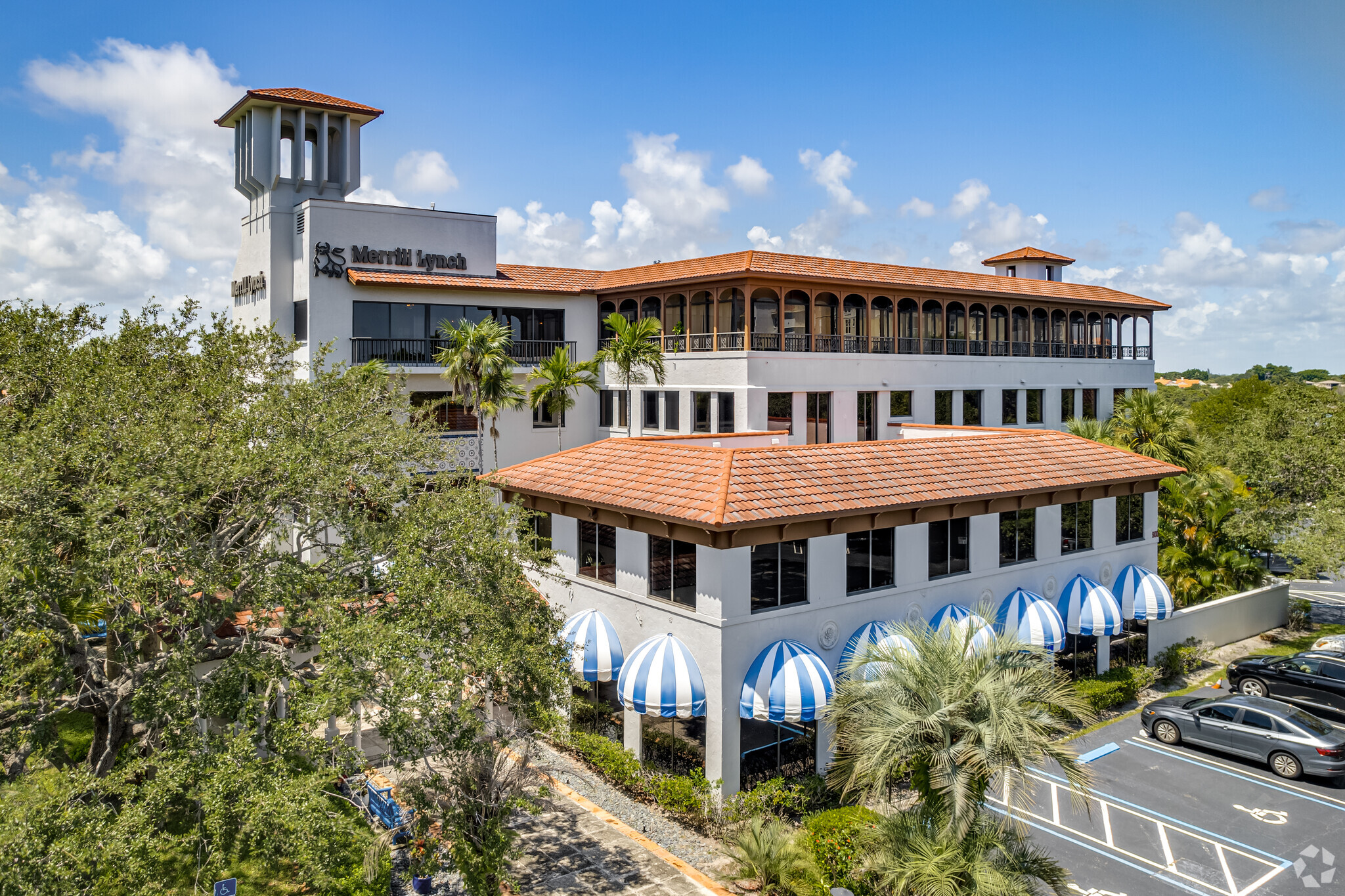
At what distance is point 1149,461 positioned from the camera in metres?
30.0

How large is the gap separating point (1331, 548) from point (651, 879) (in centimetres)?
2938

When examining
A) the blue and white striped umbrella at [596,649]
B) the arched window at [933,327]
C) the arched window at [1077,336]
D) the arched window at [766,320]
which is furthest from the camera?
the arched window at [1077,336]

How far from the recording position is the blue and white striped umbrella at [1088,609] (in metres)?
25.9

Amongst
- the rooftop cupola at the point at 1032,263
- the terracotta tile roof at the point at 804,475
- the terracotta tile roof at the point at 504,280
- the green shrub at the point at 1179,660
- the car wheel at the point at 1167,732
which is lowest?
the car wheel at the point at 1167,732

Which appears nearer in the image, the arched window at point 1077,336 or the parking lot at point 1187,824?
the parking lot at point 1187,824

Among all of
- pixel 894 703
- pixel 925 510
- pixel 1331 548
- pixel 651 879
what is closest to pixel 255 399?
pixel 651 879

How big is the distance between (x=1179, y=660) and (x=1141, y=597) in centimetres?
348

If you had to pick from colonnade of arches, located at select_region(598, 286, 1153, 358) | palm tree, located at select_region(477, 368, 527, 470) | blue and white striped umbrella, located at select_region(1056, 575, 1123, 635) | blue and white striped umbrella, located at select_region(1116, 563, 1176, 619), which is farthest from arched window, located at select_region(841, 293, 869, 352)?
blue and white striped umbrella, located at select_region(1056, 575, 1123, 635)

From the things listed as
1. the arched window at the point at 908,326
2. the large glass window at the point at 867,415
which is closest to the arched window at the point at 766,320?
Result: the large glass window at the point at 867,415

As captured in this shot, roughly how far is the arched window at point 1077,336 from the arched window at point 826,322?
17.4m

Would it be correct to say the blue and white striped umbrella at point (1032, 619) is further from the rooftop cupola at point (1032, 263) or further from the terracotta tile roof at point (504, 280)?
the rooftop cupola at point (1032, 263)

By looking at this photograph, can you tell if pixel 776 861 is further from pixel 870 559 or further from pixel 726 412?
pixel 726 412

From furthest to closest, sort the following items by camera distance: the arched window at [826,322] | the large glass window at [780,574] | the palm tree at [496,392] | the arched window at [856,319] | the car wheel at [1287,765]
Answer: the arched window at [856,319] < the arched window at [826,322] < the palm tree at [496,392] < the car wheel at [1287,765] < the large glass window at [780,574]

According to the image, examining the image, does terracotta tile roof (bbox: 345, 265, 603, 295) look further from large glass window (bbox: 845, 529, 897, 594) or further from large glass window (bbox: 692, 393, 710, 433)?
large glass window (bbox: 845, 529, 897, 594)
